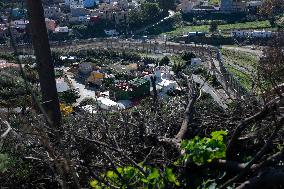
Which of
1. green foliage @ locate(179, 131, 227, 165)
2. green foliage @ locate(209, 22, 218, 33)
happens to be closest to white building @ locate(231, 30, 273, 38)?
green foliage @ locate(209, 22, 218, 33)

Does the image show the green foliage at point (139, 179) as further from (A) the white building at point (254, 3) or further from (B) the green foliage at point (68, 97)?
(A) the white building at point (254, 3)

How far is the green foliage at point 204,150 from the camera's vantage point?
87.0 inches

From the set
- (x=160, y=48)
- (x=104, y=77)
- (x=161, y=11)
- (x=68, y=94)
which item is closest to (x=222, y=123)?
(x=68, y=94)

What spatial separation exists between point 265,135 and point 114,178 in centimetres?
87

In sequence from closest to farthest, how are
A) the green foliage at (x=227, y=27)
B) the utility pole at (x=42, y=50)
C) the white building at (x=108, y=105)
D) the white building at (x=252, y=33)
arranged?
1. the white building at (x=108, y=105)
2. the utility pole at (x=42, y=50)
3. the white building at (x=252, y=33)
4. the green foliage at (x=227, y=27)

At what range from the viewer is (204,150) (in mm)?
→ 2205

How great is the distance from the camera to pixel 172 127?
3.06m

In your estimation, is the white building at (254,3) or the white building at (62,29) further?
the white building at (254,3)

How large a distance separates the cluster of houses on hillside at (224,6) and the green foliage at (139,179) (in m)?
40.2

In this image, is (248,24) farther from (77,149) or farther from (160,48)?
(77,149)

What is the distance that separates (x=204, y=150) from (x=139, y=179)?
345mm

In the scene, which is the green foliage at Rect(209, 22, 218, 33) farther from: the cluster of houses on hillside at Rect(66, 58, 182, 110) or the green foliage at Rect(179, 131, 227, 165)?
the green foliage at Rect(179, 131, 227, 165)

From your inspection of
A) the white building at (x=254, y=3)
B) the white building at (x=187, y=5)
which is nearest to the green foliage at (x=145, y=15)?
the white building at (x=187, y=5)

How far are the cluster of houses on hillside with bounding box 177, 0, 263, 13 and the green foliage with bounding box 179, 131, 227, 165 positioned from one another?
39962 mm
